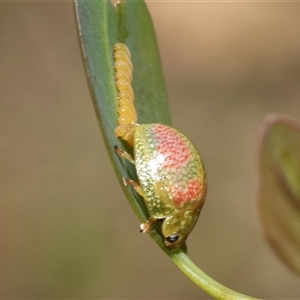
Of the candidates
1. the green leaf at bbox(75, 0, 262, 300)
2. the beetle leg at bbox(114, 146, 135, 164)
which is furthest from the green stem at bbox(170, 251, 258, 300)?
the beetle leg at bbox(114, 146, 135, 164)

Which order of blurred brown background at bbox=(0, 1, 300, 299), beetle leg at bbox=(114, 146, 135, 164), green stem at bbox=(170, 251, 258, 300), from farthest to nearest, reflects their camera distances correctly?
1. blurred brown background at bbox=(0, 1, 300, 299)
2. beetle leg at bbox=(114, 146, 135, 164)
3. green stem at bbox=(170, 251, 258, 300)

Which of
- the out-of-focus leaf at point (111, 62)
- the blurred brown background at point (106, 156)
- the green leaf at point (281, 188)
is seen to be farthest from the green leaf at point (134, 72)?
the blurred brown background at point (106, 156)

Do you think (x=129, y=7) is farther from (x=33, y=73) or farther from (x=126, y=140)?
(x=33, y=73)

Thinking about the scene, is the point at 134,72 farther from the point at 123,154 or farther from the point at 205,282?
the point at 205,282

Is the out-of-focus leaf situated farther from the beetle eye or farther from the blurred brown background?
the blurred brown background

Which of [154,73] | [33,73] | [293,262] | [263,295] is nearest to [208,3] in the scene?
[33,73]

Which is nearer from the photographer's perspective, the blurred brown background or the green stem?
the green stem
